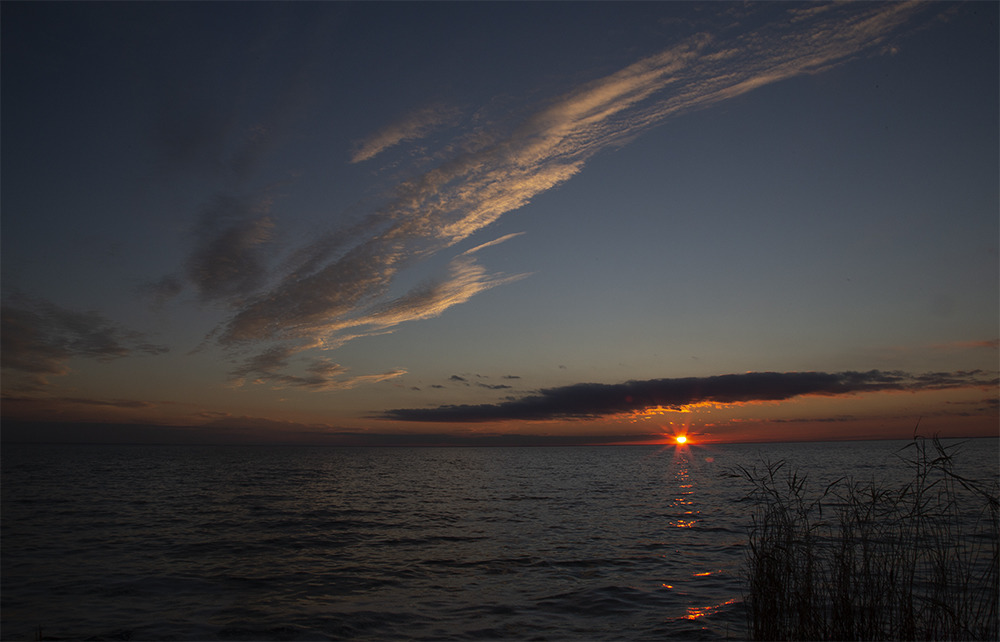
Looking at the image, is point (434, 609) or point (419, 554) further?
point (419, 554)

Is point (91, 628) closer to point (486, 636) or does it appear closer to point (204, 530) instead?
point (486, 636)

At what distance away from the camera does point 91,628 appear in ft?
39.7

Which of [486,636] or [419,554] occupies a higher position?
[486,636]

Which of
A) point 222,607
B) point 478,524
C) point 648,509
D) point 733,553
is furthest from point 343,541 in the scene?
point 648,509

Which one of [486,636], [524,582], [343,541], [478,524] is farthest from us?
[478,524]

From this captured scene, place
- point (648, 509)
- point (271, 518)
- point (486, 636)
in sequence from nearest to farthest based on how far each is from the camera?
point (486, 636)
point (271, 518)
point (648, 509)

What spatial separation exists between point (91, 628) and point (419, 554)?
408 inches

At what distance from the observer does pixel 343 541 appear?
22.6 m

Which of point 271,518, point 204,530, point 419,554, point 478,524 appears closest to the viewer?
point 419,554

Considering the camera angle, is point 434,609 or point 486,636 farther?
point 434,609

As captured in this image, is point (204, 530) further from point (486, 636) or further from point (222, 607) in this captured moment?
point (486, 636)

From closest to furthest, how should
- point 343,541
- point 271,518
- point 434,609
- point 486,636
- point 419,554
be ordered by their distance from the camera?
1. point 486,636
2. point 434,609
3. point 419,554
4. point 343,541
5. point 271,518

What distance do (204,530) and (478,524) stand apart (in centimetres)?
1356

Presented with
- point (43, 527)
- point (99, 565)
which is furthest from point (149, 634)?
point (43, 527)
